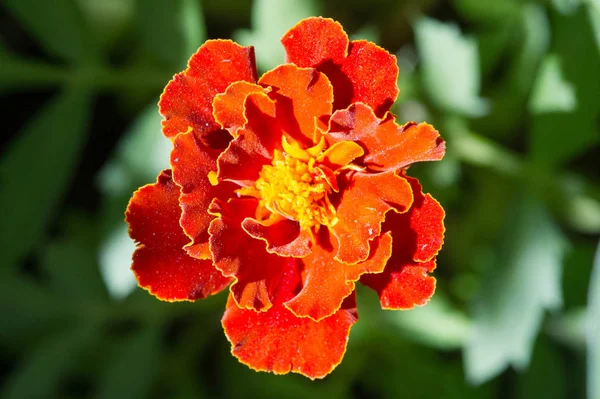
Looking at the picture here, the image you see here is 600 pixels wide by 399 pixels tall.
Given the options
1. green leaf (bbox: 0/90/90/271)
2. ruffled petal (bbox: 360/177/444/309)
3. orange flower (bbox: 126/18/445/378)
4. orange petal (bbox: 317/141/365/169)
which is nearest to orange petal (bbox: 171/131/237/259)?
orange flower (bbox: 126/18/445/378)

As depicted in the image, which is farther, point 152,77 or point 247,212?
point 152,77

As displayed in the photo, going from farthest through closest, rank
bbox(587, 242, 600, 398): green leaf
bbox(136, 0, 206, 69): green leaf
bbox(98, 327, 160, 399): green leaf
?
bbox(98, 327, 160, 399): green leaf < bbox(136, 0, 206, 69): green leaf < bbox(587, 242, 600, 398): green leaf

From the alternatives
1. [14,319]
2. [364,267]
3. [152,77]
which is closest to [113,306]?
[14,319]

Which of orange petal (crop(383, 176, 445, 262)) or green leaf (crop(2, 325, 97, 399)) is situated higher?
orange petal (crop(383, 176, 445, 262))

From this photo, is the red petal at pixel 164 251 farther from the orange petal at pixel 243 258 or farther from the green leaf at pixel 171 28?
the green leaf at pixel 171 28

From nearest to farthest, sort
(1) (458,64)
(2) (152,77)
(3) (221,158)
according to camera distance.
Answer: (3) (221,158)
(1) (458,64)
(2) (152,77)

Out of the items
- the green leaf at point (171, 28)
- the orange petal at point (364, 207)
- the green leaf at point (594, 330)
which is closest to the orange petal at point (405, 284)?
the orange petal at point (364, 207)

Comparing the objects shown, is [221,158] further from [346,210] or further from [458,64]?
[458,64]

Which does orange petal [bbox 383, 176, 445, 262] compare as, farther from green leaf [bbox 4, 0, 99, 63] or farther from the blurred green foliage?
green leaf [bbox 4, 0, 99, 63]
